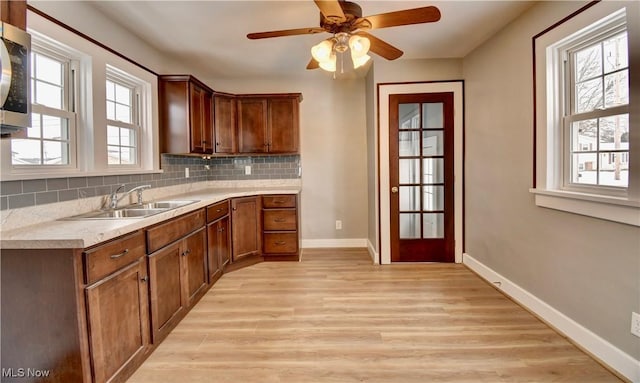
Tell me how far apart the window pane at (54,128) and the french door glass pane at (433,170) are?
340 cm

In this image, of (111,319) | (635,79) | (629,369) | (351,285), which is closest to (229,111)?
(351,285)

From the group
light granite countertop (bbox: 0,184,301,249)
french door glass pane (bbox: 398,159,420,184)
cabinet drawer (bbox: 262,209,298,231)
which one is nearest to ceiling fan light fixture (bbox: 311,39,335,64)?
light granite countertop (bbox: 0,184,301,249)

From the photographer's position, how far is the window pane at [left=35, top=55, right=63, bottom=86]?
2080 millimetres

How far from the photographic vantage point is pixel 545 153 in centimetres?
243

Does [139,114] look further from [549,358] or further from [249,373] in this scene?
[549,358]

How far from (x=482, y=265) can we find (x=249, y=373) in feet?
8.62

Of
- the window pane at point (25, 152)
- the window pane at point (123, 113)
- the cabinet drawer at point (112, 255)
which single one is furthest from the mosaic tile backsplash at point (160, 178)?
the cabinet drawer at point (112, 255)

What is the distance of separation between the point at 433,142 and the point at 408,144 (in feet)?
0.94

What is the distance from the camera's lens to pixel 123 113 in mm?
2969

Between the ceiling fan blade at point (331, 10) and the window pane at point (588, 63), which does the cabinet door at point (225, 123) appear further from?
→ the window pane at point (588, 63)

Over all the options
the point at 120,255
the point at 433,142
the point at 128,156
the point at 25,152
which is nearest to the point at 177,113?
the point at 128,156

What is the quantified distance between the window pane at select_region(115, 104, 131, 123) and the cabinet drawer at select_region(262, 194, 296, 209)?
5.49ft

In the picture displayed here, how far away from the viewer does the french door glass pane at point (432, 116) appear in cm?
379

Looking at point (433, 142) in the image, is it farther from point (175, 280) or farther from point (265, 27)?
point (175, 280)
